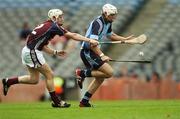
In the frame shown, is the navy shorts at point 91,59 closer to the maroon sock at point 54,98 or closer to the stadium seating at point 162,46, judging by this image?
the maroon sock at point 54,98

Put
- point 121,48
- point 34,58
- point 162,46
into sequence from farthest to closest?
1. point 121,48
2. point 162,46
3. point 34,58

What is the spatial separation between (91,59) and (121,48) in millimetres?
12049

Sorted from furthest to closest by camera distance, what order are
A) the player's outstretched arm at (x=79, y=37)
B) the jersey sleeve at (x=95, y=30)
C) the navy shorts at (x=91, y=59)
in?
the navy shorts at (x=91, y=59) < the jersey sleeve at (x=95, y=30) < the player's outstretched arm at (x=79, y=37)

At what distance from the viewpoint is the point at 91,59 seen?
1452 centimetres

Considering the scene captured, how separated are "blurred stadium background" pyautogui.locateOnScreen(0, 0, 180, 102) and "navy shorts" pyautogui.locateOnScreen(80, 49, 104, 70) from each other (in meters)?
7.55

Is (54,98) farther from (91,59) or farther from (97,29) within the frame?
(97,29)

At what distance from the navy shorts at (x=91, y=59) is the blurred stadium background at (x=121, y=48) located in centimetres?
755

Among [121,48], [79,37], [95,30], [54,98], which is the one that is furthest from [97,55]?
[121,48]

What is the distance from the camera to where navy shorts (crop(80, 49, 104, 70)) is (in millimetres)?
14500

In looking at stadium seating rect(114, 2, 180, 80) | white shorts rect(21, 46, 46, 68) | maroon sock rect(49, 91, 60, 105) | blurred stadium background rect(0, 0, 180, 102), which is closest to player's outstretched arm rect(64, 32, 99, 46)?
white shorts rect(21, 46, 46, 68)

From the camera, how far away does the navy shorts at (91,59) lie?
47.6 feet

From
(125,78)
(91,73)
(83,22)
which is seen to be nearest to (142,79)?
(125,78)

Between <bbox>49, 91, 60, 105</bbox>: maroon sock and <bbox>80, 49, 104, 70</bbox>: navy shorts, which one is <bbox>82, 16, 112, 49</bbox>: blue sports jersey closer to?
<bbox>80, 49, 104, 70</bbox>: navy shorts

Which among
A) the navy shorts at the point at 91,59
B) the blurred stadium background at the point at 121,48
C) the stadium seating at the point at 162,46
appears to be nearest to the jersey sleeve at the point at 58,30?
the navy shorts at the point at 91,59
